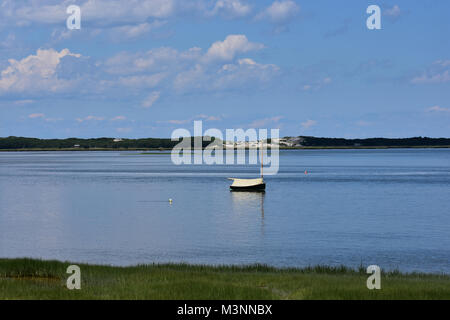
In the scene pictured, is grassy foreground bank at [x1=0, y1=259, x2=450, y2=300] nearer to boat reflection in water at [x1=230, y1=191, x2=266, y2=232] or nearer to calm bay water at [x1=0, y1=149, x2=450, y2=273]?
calm bay water at [x1=0, y1=149, x2=450, y2=273]

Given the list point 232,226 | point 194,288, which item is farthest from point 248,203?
point 194,288

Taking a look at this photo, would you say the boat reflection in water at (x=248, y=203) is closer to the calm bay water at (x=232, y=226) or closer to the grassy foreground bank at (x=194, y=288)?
the calm bay water at (x=232, y=226)

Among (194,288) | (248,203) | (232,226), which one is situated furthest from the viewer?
(248,203)

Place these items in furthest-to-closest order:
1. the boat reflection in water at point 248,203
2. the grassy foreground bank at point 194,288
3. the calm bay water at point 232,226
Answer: the boat reflection in water at point 248,203 → the calm bay water at point 232,226 → the grassy foreground bank at point 194,288

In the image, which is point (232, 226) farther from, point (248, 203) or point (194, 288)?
point (194, 288)

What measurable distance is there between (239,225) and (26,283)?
4336 cm

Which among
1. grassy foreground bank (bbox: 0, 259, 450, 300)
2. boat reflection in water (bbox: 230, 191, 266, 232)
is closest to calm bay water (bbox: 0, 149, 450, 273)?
boat reflection in water (bbox: 230, 191, 266, 232)

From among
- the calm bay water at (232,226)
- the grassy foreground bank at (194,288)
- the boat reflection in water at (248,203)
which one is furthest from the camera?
the boat reflection in water at (248,203)

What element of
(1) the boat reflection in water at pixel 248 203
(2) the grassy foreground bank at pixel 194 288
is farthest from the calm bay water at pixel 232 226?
(2) the grassy foreground bank at pixel 194 288

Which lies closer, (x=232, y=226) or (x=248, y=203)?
(x=232, y=226)

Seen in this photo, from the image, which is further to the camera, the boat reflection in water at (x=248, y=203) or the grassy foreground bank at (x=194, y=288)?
the boat reflection in water at (x=248, y=203)

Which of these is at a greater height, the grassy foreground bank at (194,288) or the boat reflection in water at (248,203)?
the grassy foreground bank at (194,288)

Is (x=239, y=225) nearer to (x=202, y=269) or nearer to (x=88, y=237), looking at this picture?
(x=88, y=237)
